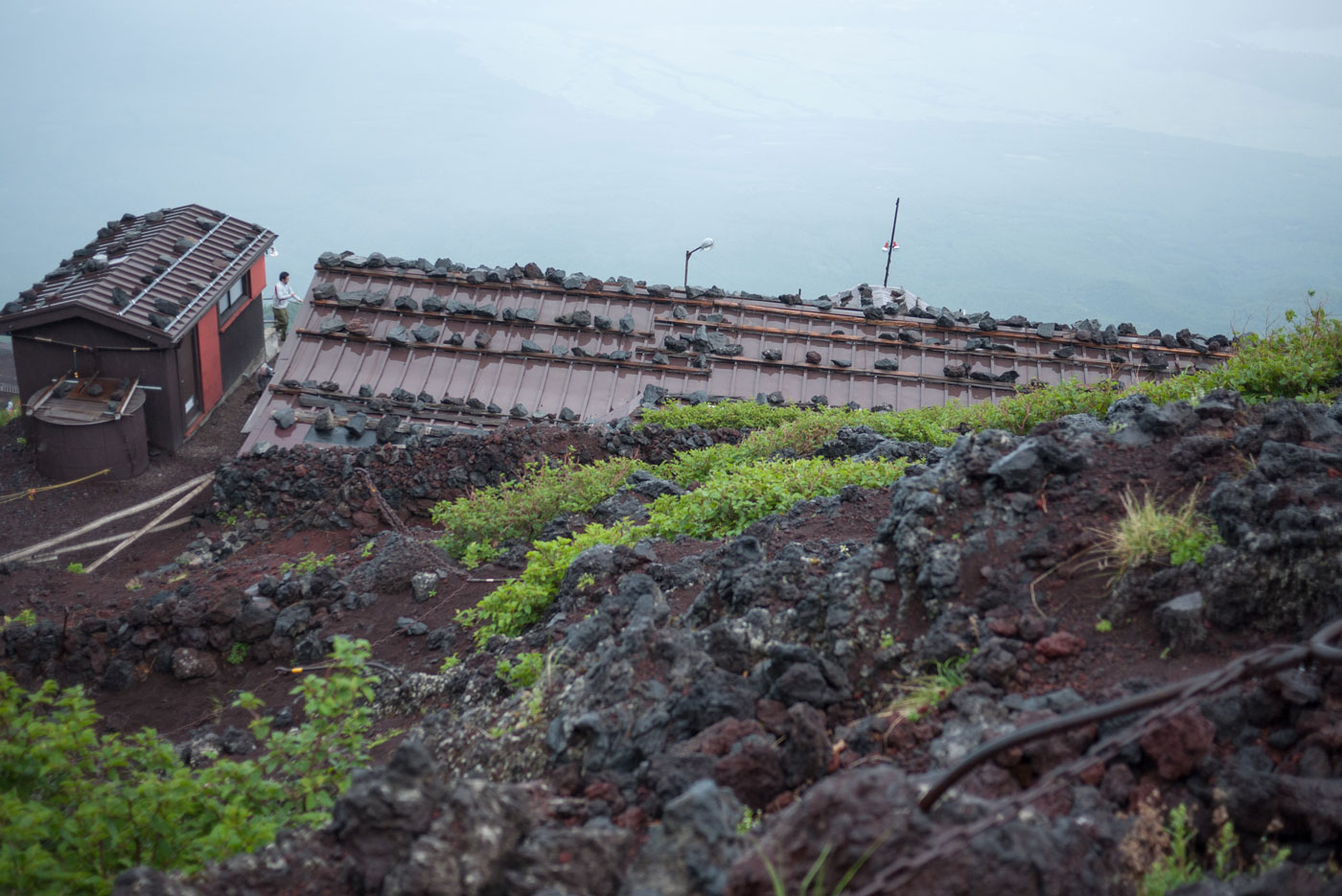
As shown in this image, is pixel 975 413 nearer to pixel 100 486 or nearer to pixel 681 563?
pixel 681 563

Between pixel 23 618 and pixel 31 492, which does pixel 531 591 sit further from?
pixel 31 492

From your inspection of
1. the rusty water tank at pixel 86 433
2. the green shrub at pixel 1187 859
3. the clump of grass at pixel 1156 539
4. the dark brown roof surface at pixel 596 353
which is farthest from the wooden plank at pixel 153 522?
the green shrub at pixel 1187 859

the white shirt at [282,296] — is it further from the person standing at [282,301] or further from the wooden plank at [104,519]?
the wooden plank at [104,519]

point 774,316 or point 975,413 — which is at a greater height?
point 774,316

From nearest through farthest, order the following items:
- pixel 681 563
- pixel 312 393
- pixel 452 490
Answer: pixel 681 563 < pixel 452 490 < pixel 312 393

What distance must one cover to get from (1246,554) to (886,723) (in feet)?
5.90

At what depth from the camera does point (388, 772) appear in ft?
10.8

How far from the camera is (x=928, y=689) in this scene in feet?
13.5

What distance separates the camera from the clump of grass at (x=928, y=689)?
4020 mm

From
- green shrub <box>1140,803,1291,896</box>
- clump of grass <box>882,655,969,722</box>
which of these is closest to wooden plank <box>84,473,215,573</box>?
clump of grass <box>882,655,969,722</box>

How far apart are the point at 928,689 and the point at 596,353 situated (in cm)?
1077

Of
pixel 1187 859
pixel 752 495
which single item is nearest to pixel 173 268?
pixel 752 495

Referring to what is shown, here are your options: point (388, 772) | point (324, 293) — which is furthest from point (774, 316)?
point (388, 772)

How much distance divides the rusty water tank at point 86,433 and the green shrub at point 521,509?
726 centimetres
